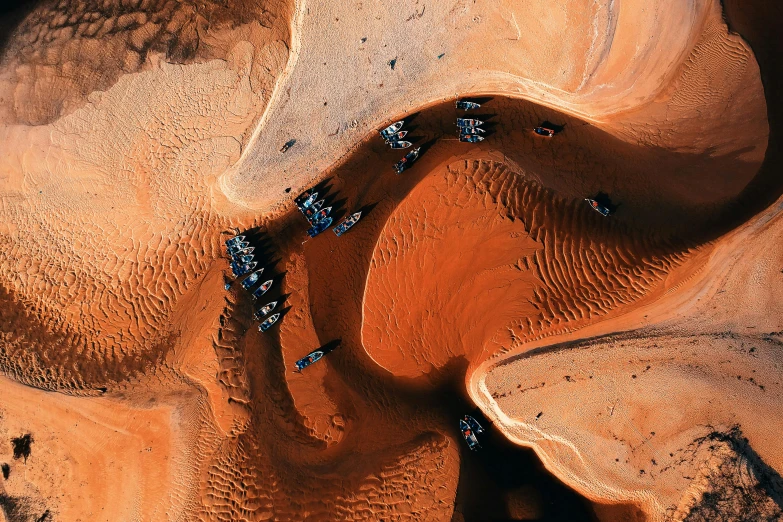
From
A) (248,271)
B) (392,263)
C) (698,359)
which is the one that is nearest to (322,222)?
(392,263)

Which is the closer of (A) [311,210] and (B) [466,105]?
(A) [311,210]

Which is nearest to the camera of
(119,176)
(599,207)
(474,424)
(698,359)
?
(698,359)

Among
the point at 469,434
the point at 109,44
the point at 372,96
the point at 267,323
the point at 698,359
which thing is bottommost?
the point at 469,434

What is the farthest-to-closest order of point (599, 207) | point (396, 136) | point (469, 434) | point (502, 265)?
point (396, 136) → point (469, 434) → point (599, 207) → point (502, 265)

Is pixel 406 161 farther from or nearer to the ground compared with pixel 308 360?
farther from the ground

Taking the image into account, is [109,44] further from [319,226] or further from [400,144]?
[400,144]

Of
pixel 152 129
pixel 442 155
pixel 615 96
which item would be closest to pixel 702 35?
pixel 615 96

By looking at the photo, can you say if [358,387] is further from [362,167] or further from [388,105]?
[388,105]
